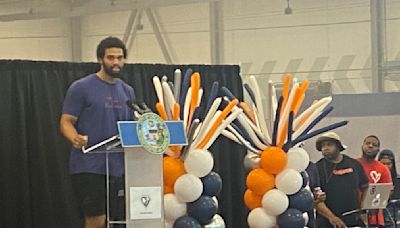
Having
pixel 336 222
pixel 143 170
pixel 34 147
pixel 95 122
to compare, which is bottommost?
pixel 336 222

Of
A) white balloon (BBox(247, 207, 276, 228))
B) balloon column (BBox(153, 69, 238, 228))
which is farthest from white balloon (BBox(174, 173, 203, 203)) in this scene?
white balloon (BBox(247, 207, 276, 228))

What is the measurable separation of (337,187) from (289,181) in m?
1.57

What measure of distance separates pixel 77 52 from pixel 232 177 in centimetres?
195

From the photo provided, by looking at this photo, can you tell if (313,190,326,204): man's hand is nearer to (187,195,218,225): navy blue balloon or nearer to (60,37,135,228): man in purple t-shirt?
(187,195,218,225): navy blue balloon

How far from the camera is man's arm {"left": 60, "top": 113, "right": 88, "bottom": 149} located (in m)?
4.38

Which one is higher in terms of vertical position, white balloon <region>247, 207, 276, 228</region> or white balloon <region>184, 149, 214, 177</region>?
white balloon <region>184, 149, 214, 177</region>

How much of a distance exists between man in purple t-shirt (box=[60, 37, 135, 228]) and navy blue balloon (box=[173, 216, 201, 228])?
0.43m

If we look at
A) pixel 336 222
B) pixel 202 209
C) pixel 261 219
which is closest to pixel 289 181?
pixel 261 219

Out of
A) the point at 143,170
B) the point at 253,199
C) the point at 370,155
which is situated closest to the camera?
the point at 143,170

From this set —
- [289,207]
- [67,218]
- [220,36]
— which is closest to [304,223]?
[289,207]

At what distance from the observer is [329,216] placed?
645 centimetres

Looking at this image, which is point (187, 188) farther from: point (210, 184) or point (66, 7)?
point (66, 7)

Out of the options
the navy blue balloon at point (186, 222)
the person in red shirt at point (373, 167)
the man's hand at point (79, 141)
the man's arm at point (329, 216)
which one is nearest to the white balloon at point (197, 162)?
the navy blue balloon at point (186, 222)

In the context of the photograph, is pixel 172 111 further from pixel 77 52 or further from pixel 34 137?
pixel 77 52
